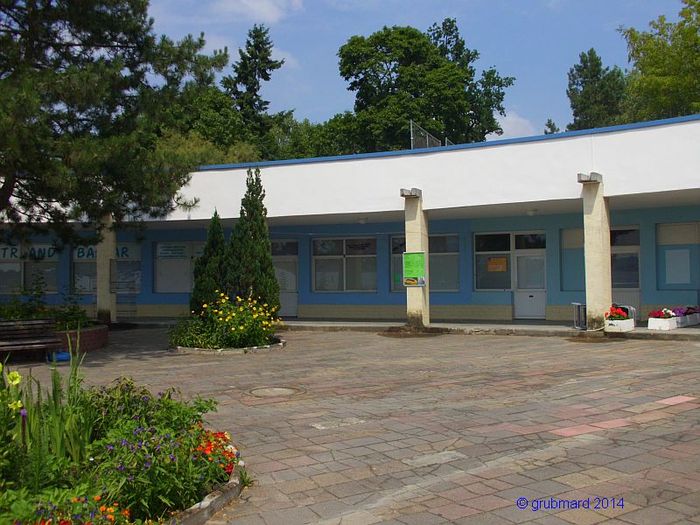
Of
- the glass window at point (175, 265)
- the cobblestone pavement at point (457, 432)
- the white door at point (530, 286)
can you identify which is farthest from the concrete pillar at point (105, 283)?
the white door at point (530, 286)

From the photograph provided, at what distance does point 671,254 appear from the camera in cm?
1862

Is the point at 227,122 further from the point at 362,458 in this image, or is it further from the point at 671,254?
the point at 362,458

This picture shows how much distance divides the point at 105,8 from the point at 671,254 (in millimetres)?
15908

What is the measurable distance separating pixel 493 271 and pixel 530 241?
→ 1.50 m

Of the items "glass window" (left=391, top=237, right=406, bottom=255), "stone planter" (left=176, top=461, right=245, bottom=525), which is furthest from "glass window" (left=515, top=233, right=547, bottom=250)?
"stone planter" (left=176, top=461, right=245, bottom=525)

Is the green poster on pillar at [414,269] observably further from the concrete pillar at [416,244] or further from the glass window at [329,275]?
the glass window at [329,275]

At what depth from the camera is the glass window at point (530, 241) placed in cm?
2053

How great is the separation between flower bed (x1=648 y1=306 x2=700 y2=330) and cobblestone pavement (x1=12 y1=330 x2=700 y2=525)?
326 centimetres

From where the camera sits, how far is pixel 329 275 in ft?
76.3

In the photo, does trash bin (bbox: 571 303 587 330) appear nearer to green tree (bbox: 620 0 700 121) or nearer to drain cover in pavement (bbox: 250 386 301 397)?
drain cover in pavement (bbox: 250 386 301 397)

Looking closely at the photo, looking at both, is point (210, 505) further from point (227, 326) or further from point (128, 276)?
point (128, 276)

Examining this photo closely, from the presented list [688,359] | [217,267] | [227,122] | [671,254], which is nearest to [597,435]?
[688,359]

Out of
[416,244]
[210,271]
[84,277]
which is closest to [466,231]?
[416,244]

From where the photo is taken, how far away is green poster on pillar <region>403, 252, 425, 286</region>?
1812 cm
